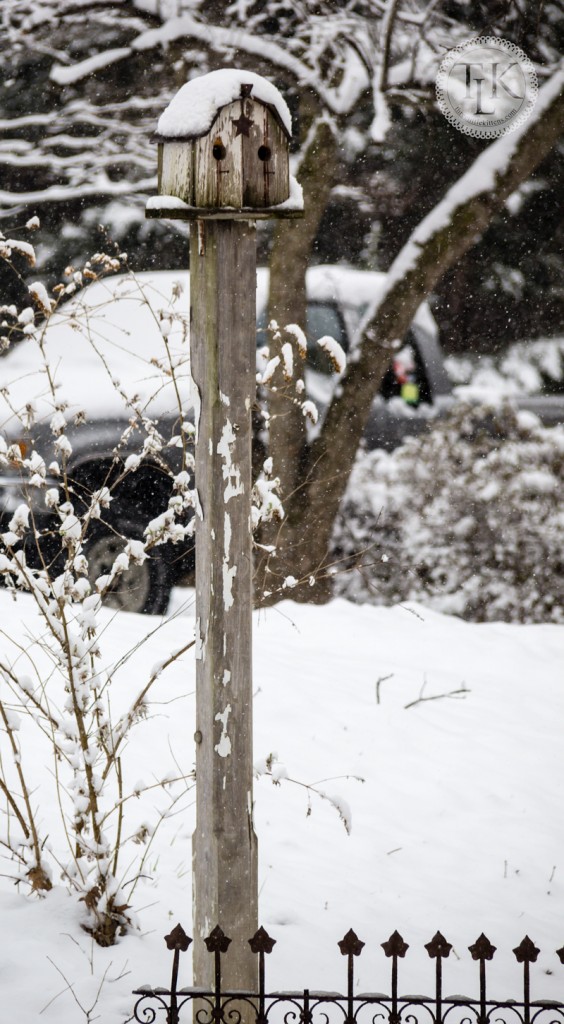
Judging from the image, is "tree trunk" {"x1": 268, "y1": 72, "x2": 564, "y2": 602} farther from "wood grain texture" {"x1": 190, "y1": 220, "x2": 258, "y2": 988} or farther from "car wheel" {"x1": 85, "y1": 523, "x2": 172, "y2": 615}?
"wood grain texture" {"x1": 190, "y1": 220, "x2": 258, "y2": 988}

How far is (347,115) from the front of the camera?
6.79 meters

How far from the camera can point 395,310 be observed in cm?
657

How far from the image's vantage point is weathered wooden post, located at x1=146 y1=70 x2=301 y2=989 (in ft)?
7.48

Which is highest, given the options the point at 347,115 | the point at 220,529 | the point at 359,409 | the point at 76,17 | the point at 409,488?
the point at 76,17

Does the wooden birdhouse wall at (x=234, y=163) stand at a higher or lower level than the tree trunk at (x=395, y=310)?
lower

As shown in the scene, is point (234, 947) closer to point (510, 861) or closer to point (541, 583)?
point (510, 861)

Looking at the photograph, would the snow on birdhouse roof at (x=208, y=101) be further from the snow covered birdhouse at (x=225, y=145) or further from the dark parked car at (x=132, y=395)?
the dark parked car at (x=132, y=395)

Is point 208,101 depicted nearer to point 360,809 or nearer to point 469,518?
point 360,809

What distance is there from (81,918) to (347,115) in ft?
17.9

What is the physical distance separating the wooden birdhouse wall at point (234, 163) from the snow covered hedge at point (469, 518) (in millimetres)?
4311

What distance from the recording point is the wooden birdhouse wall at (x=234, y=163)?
226cm

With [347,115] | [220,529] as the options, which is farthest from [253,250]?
[347,115]


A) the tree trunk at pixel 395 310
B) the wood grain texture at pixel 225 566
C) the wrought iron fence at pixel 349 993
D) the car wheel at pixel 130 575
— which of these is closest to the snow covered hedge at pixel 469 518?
the tree trunk at pixel 395 310

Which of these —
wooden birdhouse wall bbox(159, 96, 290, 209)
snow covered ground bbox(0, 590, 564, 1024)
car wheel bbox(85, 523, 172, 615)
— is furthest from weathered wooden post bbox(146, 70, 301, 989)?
car wheel bbox(85, 523, 172, 615)
